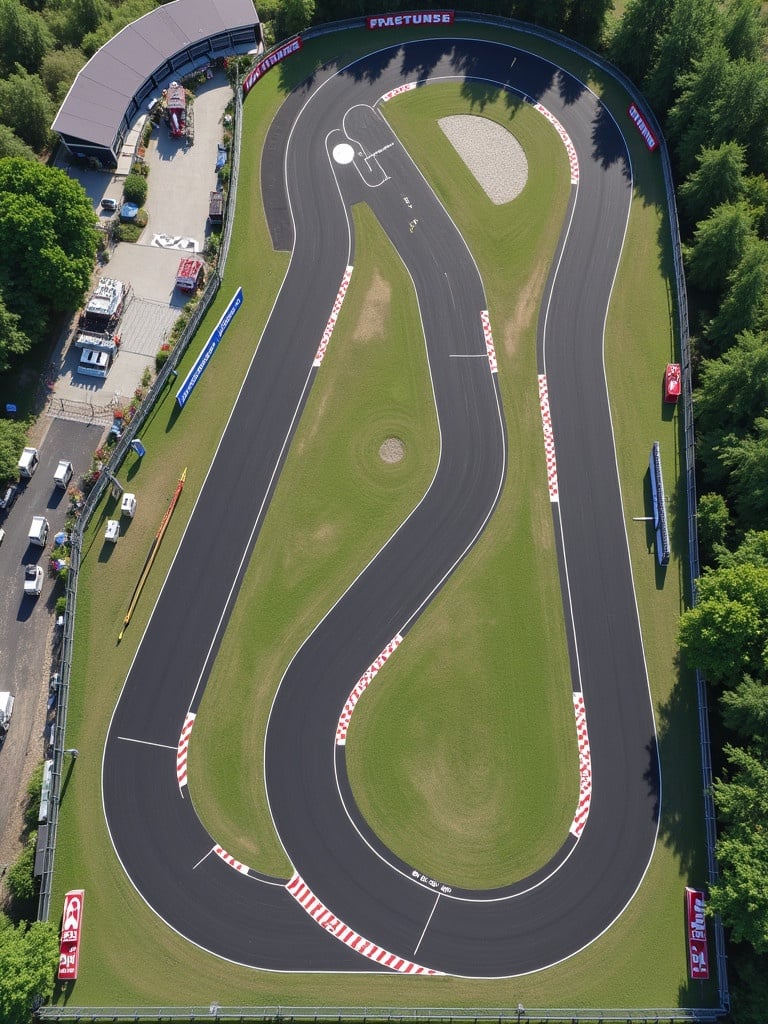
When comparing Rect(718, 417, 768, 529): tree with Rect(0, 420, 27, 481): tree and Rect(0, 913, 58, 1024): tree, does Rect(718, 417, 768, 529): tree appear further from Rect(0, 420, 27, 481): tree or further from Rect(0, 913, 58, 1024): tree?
Rect(0, 420, 27, 481): tree

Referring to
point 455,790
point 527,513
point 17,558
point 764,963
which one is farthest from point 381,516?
point 764,963

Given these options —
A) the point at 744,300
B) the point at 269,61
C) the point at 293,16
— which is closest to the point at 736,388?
the point at 744,300

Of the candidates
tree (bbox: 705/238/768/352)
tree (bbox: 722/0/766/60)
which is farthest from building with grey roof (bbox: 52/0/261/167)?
tree (bbox: 705/238/768/352)

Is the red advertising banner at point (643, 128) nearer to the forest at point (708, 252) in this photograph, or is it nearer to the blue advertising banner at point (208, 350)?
the forest at point (708, 252)

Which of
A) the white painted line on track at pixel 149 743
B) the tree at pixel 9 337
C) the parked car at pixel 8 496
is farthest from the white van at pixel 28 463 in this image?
the white painted line on track at pixel 149 743

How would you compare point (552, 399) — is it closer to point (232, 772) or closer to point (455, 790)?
point (455, 790)
